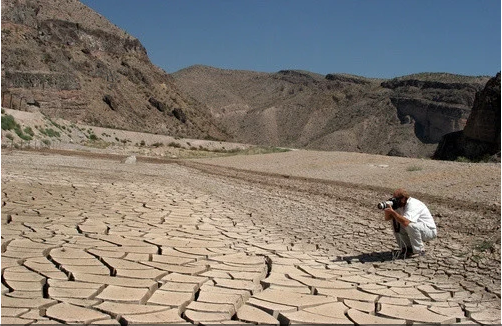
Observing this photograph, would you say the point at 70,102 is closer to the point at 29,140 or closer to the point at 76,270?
the point at 29,140

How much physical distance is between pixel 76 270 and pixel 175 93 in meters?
77.7

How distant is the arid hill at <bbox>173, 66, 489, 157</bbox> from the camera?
91.4m

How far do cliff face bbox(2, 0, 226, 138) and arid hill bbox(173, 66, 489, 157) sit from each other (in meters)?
13.5

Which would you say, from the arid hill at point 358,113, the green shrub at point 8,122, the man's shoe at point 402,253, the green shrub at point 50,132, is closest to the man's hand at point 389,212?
the man's shoe at point 402,253

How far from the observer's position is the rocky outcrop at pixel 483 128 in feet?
116

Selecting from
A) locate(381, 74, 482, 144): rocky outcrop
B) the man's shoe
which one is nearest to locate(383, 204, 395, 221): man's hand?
the man's shoe

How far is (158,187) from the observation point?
1437 centimetres

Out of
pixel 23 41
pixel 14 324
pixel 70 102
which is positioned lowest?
pixel 14 324

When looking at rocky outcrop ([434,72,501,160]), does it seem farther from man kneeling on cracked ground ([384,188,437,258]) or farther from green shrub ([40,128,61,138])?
man kneeling on cracked ground ([384,188,437,258])

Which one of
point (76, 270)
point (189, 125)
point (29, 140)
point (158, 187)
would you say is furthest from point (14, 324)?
point (189, 125)

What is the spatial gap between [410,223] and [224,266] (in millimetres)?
2060

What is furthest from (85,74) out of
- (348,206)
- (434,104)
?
(348,206)

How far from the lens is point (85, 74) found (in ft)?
220

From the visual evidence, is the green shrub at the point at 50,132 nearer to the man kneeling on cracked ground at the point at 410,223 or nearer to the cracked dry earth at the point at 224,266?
the cracked dry earth at the point at 224,266
